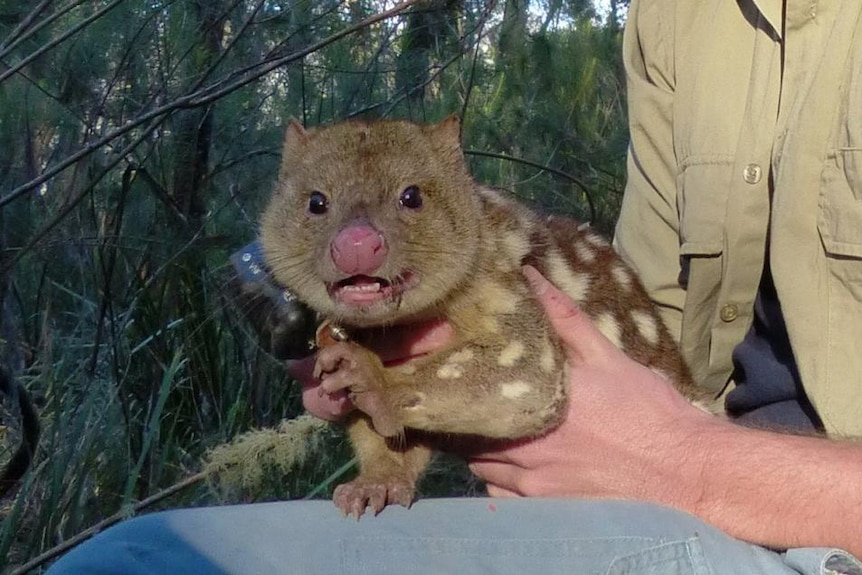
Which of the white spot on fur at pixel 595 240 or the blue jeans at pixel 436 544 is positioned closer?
the blue jeans at pixel 436 544

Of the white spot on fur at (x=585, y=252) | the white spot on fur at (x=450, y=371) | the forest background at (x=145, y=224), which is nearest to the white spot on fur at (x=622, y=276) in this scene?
the white spot on fur at (x=585, y=252)

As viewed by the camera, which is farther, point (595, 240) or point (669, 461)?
point (595, 240)

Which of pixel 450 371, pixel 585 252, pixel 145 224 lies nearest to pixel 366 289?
pixel 450 371

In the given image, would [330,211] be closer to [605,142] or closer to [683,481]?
[683,481]

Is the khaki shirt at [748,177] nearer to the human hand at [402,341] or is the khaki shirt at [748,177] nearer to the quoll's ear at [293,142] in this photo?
the human hand at [402,341]

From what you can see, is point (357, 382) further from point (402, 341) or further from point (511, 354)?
point (511, 354)

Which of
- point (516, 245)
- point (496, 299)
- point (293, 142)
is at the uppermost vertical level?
point (293, 142)

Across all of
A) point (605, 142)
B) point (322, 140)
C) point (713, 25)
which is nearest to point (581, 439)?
point (322, 140)
